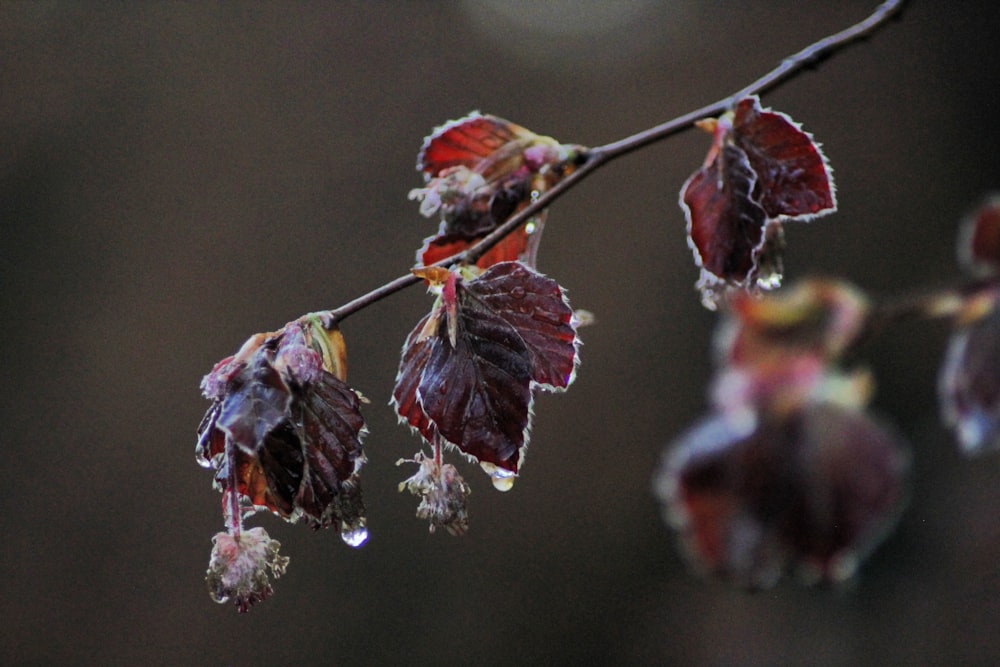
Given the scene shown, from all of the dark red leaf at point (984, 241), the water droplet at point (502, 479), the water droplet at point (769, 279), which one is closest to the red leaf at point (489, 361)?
the water droplet at point (502, 479)

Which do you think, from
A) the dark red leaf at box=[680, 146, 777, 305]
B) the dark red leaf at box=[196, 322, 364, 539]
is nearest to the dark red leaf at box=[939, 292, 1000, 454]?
the dark red leaf at box=[680, 146, 777, 305]

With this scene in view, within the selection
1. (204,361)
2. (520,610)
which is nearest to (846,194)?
(520,610)

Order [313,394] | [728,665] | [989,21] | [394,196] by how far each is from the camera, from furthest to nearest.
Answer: [989,21] → [394,196] → [728,665] → [313,394]

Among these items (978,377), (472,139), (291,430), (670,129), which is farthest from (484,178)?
(978,377)

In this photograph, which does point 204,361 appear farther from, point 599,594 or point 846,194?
point 846,194

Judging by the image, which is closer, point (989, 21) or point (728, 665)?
point (728, 665)

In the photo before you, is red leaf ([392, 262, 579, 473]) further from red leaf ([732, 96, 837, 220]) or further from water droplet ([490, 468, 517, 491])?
→ red leaf ([732, 96, 837, 220])

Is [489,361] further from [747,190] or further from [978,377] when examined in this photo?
[978,377]
